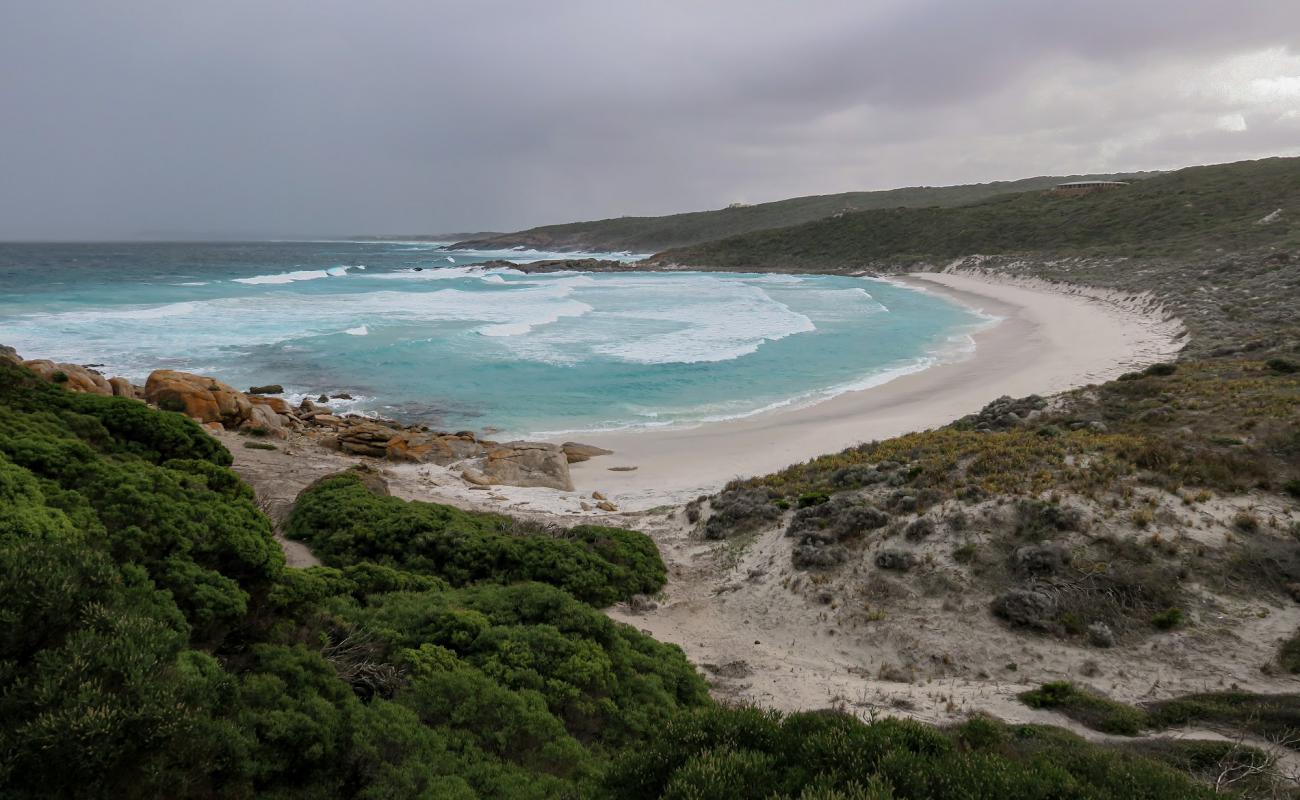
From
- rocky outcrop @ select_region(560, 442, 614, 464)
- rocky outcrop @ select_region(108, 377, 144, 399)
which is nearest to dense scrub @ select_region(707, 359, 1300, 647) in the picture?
rocky outcrop @ select_region(560, 442, 614, 464)

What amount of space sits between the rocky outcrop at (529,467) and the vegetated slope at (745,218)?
11821cm

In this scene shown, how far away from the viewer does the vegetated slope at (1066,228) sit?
4841cm

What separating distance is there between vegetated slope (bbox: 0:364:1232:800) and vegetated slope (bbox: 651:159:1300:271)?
46412mm

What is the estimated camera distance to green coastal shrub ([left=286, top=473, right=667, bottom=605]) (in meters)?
8.79

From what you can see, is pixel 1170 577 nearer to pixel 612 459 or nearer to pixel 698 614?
pixel 698 614

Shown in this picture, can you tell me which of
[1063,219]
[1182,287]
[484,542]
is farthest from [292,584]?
[1063,219]

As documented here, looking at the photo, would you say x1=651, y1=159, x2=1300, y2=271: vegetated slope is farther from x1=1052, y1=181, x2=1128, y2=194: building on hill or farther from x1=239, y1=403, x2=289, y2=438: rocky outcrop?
x1=239, y1=403, x2=289, y2=438: rocky outcrop

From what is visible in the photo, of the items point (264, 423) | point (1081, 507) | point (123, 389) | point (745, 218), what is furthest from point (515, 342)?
point (745, 218)

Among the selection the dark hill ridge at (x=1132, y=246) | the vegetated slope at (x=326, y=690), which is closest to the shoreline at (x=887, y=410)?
the dark hill ridge at (x=1132, y=246)

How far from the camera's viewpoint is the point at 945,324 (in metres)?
35.5

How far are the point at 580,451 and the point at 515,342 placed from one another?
15749 millimetres

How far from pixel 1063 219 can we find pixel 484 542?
249ft

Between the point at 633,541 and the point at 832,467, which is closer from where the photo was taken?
the point at 633,541

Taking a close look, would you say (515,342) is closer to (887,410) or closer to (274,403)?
(274,403)
